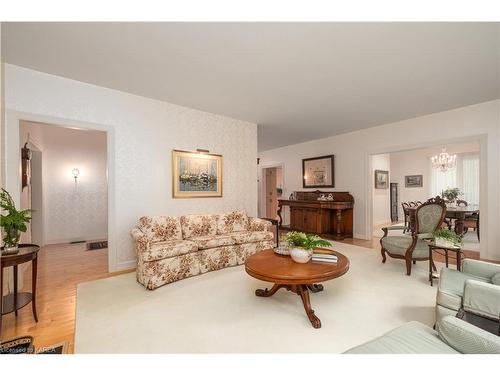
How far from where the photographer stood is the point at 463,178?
7824 mm

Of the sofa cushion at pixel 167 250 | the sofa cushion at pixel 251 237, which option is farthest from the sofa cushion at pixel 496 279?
the sofa cushion at pixel 167 250

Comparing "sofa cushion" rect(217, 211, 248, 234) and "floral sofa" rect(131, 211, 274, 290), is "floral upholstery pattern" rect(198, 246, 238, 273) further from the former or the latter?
"sofa cushion" rect(217, 211, 248, 234)

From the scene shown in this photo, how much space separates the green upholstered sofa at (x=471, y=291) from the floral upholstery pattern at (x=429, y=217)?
152 centimetres

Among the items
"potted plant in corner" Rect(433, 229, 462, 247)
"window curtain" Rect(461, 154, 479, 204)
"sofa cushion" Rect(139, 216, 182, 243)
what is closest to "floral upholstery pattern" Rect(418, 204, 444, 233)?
"potted plant in corner" Rect(433, 229, 462, 247)

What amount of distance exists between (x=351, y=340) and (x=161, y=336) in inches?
62.1

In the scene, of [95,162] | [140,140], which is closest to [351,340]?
[140,140]

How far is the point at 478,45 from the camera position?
2.40 metres

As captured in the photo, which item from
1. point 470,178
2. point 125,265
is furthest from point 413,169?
point 125,265

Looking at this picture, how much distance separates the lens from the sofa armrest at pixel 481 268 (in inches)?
79.0

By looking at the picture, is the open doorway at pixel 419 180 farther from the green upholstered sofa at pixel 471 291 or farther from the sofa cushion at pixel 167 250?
the sofa cushion at pixel 167 250

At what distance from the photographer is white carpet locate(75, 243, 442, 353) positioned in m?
1.83

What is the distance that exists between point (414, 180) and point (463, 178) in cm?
137

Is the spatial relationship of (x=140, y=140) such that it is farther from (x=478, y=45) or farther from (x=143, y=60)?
(x=478, y=45)

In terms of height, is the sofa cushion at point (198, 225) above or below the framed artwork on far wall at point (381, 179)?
below
